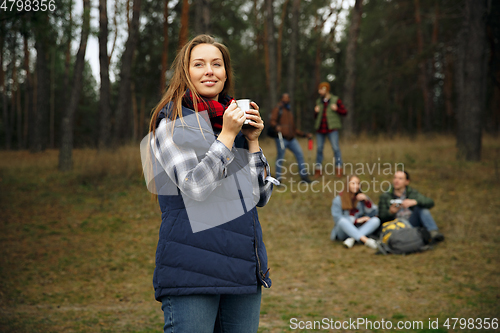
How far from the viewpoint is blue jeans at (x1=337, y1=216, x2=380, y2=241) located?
21.3ft

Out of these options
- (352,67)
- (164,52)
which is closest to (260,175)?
(352,67)

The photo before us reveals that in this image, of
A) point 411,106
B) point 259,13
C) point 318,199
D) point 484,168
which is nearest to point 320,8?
point 259,13

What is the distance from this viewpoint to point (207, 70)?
1647 millimetres

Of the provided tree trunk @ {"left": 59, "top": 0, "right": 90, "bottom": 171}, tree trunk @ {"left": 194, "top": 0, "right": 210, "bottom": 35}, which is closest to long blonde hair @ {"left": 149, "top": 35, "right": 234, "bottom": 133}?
tree trunk @ {"left": 194, "top": 0, "right": 210, "bottom": 35}

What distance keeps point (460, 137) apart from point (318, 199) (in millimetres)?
5979

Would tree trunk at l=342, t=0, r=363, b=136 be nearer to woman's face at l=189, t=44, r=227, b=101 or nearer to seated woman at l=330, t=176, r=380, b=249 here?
seated woman at l=330, t=176, r=380, b=249

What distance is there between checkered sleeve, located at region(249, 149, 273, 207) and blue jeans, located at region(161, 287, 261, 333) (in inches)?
15.5

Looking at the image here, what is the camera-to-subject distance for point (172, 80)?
1.69 m

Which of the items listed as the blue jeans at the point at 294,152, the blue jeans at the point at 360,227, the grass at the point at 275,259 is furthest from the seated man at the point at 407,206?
the blue jeans at the point at 294,152

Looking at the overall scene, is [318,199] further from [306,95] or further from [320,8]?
[306,95]

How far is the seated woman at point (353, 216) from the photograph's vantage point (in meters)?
6.50

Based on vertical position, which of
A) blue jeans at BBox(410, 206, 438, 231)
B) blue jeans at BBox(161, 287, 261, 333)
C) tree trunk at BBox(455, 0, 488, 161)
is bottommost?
blue jeans at BBox(410, 206, 438, 231)

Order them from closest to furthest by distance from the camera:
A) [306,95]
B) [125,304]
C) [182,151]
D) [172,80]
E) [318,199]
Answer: [182,151], [172,80], [125,304], [318,199], [306,95]

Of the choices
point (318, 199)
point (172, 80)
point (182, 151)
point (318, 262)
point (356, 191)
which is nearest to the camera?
point (182, 151)
